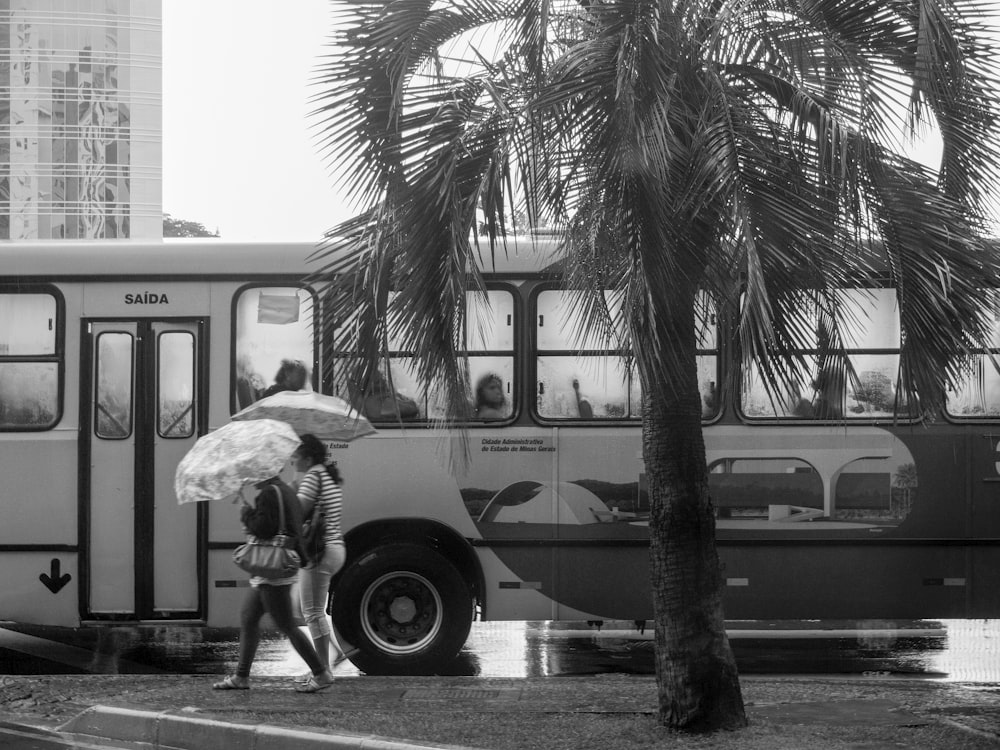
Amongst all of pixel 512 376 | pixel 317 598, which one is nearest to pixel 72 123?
pixel 512 376

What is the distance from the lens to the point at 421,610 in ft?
31.6

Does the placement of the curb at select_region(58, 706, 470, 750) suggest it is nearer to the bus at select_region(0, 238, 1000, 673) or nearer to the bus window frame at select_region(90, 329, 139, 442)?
the bus at select_region(0, 238, 1000, 673)

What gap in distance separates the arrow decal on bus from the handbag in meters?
2.11

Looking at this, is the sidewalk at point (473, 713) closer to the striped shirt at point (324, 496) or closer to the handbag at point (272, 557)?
the handbag at point (272, 557)

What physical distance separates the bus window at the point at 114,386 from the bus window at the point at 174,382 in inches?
9.0

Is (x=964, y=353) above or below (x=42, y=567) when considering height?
above

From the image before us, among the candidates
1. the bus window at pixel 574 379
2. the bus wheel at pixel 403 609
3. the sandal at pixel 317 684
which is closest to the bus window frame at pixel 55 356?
the bus wheel at pixel 403 609

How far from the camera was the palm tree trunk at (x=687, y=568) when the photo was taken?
686 cm

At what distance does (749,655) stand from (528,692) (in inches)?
135

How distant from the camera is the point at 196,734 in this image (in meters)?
7.18

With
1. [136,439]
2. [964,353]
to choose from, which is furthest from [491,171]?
[136,439]

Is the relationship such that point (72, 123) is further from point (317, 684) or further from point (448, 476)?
point (317, 684)

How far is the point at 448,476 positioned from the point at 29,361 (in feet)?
11.1

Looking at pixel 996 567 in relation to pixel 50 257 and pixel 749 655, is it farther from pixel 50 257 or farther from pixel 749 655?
pixel 50 257
